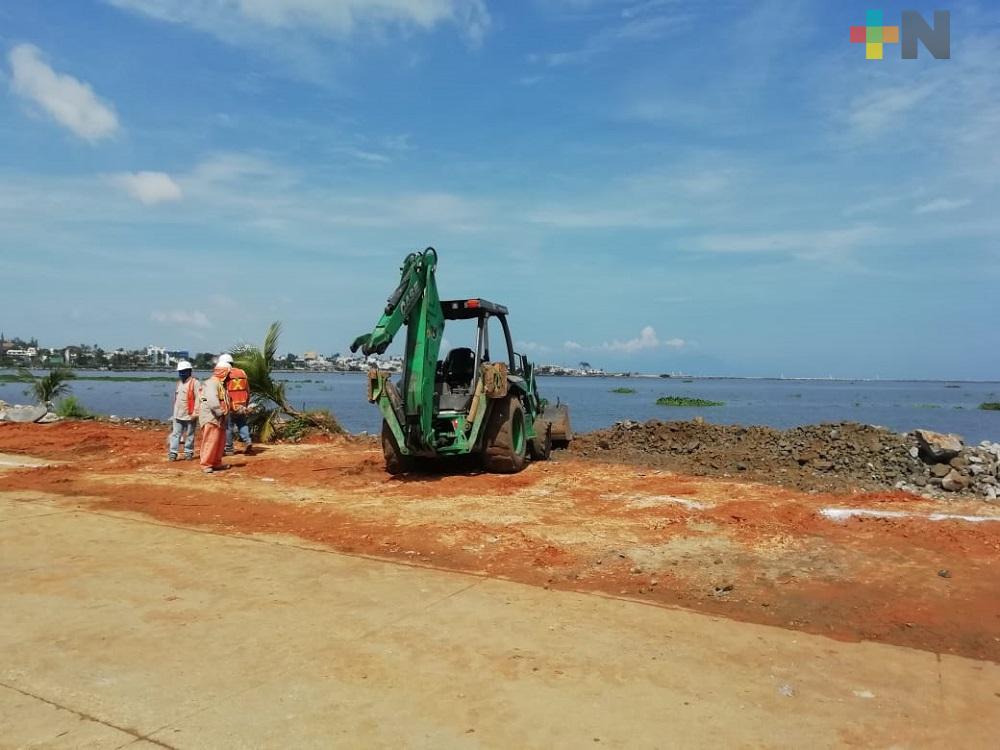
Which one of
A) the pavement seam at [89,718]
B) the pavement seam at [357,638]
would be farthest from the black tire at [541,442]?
the pavement seam at [89,718]

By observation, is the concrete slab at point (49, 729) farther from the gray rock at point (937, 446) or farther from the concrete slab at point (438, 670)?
the gray rock at point (937, 446)

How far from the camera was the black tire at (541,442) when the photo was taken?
1402 cm

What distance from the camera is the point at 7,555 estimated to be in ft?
22.6

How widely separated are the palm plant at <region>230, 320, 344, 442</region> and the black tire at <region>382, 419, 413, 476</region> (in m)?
6.50

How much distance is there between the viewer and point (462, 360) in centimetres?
1252

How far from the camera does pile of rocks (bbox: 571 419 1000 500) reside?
39.2 feet

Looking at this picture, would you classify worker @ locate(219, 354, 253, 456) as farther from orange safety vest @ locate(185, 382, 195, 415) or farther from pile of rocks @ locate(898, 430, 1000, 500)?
pile of rocks @ locate(898, 430, 1000, 500)

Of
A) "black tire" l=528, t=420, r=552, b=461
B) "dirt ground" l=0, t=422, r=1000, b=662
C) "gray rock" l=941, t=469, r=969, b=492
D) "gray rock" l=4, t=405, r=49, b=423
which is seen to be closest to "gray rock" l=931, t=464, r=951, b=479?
"gray rock" l=941, t=469, r=969, b=492

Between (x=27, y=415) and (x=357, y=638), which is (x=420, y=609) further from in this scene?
(x=27, y=415)

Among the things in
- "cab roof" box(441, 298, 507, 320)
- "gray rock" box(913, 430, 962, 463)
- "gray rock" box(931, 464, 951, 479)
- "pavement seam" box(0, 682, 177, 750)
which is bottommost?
"pavement seam" box(0, 682, 177, 750)

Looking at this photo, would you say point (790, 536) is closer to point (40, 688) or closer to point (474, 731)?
point (474, 731)

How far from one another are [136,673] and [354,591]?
1.84 metres

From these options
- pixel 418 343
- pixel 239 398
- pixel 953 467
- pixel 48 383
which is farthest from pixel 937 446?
pixel 48 383

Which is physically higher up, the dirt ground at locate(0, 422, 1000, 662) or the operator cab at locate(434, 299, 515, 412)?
the operator cab at locate(434, 299, 515, 412)
